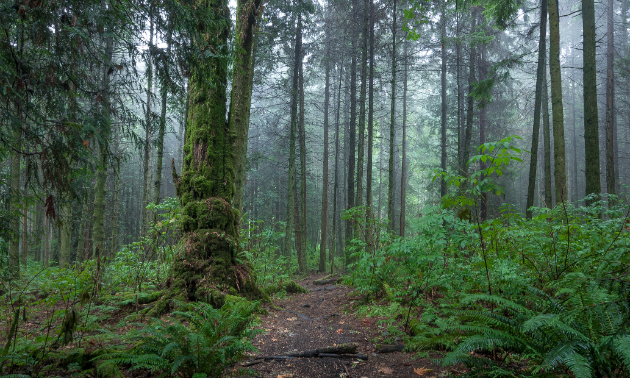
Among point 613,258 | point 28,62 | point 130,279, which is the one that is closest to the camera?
point 613,258

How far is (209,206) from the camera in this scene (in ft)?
19.5

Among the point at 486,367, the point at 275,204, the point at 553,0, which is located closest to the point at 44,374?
the point at 486,367

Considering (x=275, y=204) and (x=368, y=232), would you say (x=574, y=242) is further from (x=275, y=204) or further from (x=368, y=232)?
(x=275, y=204)

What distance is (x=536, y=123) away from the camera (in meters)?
11.0

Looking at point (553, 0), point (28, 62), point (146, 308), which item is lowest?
point (146, 308)

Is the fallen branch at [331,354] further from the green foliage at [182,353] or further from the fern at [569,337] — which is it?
the fern at [569,337]

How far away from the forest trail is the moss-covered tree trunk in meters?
1.04

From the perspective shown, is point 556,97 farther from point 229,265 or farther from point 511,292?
point 229,265

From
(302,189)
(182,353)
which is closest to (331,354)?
(182,353)

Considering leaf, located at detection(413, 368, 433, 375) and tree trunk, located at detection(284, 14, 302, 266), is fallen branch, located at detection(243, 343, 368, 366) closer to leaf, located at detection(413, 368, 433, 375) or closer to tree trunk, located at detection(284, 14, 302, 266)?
leaf, located at detection(413, 368, 433, 375)

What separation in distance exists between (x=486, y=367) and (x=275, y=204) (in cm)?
2862

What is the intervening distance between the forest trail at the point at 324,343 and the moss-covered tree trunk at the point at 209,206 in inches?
41.0

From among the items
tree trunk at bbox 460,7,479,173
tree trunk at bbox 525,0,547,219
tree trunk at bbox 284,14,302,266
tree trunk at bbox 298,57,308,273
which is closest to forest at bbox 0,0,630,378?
tree trunk at bbox 525,0,547,219

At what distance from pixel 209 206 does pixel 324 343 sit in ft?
10.7
